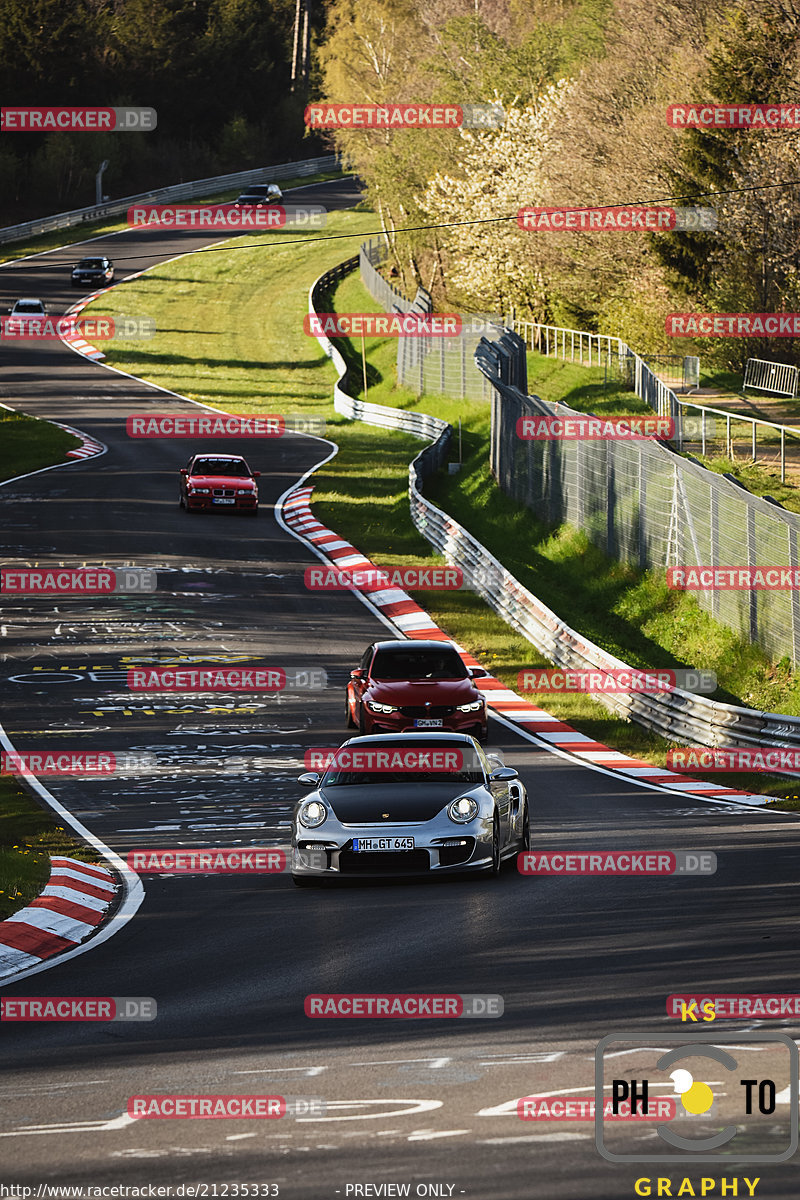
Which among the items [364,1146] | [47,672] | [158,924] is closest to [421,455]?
[47,672]

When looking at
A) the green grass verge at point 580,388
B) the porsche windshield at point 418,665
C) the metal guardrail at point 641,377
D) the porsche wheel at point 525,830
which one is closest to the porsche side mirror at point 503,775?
the porsche wheel at point 525,830

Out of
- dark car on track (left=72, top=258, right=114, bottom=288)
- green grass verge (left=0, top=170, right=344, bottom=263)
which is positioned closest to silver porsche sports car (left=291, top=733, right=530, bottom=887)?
dark car on track (left=72, top=258, right=114, bottom=288)

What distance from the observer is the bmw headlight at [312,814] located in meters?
12.7

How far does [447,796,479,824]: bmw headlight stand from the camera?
41.2 feet

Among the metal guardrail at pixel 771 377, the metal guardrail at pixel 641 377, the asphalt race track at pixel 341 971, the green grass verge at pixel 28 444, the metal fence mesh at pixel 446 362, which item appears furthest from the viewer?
the metal fence mesh at pixel 446 362

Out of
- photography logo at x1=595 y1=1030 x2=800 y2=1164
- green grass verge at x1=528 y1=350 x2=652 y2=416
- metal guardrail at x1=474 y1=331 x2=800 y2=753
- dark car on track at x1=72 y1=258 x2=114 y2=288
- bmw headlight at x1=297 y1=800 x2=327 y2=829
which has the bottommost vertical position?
metal guardrail at x1=474 y1=331 x2=800 y2=753

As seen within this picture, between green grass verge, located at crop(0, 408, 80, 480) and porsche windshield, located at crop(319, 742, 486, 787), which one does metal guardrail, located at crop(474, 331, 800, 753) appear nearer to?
porsche windshield, located at crop(319, 742, 486, 787)

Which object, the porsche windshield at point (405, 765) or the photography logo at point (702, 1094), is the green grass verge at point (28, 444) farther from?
the photography logo at point (702, 1094)

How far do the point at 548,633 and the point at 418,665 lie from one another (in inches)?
237

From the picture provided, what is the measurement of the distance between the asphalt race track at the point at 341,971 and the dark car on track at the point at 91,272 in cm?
6006

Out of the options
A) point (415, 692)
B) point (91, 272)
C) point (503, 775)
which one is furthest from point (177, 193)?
point (503, 775)

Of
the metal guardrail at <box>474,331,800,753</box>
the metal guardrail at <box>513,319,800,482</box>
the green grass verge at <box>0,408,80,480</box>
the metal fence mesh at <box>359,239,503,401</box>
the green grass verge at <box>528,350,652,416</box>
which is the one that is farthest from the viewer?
the metal fence mesh at <box>359,239,503,401</box>

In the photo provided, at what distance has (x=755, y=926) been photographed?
33.9 ft

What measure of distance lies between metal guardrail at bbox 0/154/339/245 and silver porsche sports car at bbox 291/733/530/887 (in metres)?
87.7
